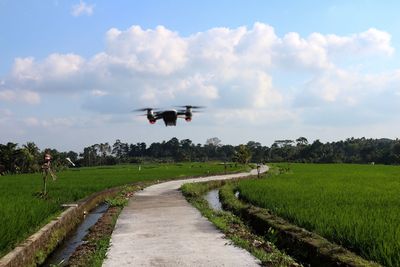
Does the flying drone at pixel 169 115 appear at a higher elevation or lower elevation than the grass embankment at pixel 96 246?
higher

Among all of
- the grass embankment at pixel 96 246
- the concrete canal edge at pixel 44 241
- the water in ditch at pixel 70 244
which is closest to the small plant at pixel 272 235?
the grass embankment at pixel 96 246

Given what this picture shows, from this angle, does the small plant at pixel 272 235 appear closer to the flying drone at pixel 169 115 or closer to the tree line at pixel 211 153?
the flying drone at pixel 169 115

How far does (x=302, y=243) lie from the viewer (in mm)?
6844

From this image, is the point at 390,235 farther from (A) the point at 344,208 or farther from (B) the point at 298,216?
(A) the point at 344,208

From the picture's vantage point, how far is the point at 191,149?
111375 millimetres

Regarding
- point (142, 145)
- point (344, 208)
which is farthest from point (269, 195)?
point (142, 145)

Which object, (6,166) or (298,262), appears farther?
(6,166)

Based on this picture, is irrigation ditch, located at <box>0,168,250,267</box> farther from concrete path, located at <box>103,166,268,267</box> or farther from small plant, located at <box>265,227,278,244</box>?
small plant, located at <box>265,227,278,244</box>

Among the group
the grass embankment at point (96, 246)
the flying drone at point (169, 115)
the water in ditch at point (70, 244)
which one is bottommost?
the water in ditch at point (70, 244)

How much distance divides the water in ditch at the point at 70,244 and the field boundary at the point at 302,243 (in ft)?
11.1

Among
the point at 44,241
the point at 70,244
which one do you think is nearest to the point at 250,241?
the point at 44,241

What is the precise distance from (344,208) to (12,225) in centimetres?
629

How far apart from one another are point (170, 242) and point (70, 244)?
248 cm

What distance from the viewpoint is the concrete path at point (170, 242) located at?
613cm
